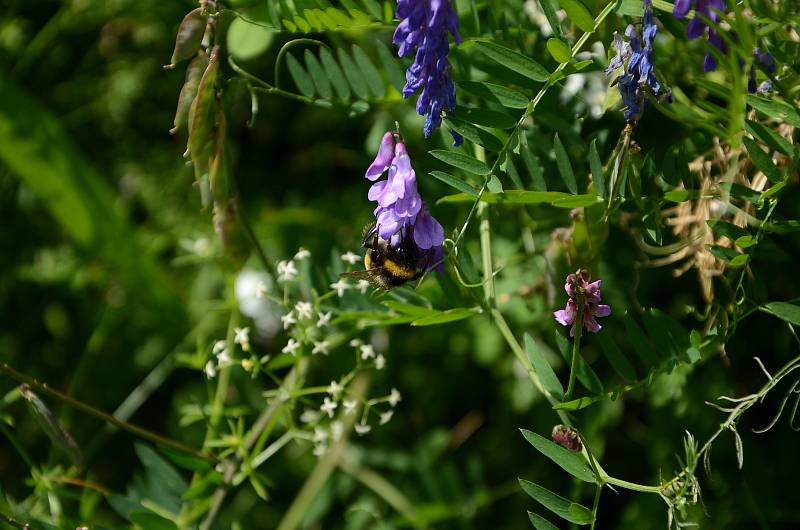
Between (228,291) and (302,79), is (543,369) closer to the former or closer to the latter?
(302,79)

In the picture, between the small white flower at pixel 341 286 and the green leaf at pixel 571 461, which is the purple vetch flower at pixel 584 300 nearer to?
the green leaf at pixel 571 461

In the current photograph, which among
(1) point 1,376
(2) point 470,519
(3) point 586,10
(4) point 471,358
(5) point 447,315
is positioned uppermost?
(3) point 586,10

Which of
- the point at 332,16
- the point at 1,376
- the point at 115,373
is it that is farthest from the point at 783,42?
the point at 115,373

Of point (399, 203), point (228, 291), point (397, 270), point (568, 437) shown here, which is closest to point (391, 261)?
point (397, 270)

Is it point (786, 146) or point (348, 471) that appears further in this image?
point (348, 471)

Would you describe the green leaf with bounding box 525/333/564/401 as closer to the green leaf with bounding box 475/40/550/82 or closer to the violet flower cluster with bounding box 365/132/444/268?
the violet flower cluster with bounding box 365/132/444/268

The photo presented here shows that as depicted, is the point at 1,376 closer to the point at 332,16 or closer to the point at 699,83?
the point at 332,16
